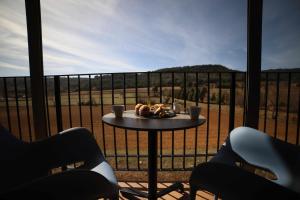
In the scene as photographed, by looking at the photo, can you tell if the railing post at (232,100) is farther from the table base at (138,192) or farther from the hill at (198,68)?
the table base at (138,192)

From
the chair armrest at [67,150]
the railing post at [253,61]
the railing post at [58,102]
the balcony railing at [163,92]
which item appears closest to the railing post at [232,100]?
the balcony railing at [163,92]

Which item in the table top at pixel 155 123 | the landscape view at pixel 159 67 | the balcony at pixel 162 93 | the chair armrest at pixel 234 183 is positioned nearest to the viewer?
the chair armrest at pixel 234 183

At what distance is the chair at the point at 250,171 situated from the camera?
0.96m

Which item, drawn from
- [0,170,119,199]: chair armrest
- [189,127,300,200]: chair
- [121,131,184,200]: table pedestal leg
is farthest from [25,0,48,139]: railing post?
[189,127,300,200]: chair

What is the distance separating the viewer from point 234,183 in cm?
107

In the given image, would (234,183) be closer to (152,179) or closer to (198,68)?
(152,179)

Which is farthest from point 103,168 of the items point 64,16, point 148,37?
point 148,37

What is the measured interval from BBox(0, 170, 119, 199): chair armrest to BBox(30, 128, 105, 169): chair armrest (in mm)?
474

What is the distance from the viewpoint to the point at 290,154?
139cm

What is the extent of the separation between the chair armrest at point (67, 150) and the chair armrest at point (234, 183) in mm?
848

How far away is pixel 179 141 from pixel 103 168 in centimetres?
464

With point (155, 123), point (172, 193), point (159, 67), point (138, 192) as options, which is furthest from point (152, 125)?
point (159, 67)

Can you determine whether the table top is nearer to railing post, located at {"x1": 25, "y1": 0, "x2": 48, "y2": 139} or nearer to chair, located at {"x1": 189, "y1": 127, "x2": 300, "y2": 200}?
chair, located at {"x1": 189, "y1": 127, "x2": 300, "y2": 200}

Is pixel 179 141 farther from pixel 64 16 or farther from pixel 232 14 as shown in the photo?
pixel 64 16
